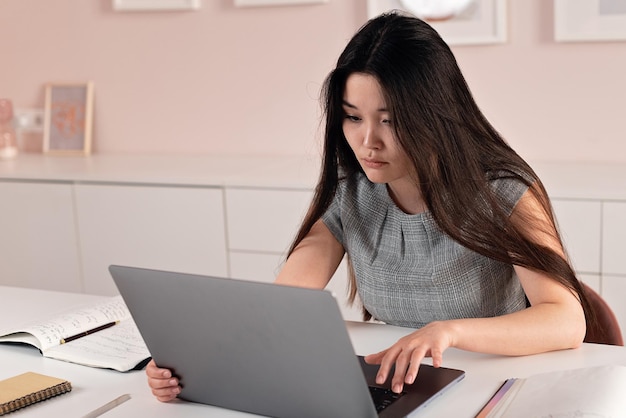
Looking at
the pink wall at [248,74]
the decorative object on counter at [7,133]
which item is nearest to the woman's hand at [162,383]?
the pink wall at [248,74]

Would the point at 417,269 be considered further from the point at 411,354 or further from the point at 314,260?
the point at 411,354

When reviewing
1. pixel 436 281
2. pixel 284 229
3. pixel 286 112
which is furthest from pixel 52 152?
pixel 436 281

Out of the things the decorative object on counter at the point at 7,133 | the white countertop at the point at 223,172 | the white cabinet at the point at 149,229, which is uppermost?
the decorative object on counter at the point at 7,133

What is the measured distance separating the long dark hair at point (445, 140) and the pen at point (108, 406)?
0.65m

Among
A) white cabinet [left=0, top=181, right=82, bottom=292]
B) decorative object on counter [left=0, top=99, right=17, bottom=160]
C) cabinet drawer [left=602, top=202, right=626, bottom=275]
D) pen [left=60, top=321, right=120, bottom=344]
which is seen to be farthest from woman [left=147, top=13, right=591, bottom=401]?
decorative object on counter [left=0, top=99, right=17, bottom=160]

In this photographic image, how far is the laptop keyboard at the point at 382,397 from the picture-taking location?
1.42 metres

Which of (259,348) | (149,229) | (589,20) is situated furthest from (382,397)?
(149,229)

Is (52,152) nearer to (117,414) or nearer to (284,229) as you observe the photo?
(284,229)

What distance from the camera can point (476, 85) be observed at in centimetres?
328

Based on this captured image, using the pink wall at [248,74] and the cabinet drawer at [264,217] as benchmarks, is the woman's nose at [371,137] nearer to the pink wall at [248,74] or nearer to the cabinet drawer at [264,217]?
the cabinet drawer at [264,217]

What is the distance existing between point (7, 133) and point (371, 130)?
2658mm

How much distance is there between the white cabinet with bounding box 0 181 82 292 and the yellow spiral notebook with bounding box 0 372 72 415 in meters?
2.01

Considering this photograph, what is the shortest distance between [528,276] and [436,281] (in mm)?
208

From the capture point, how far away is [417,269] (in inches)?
75.6
